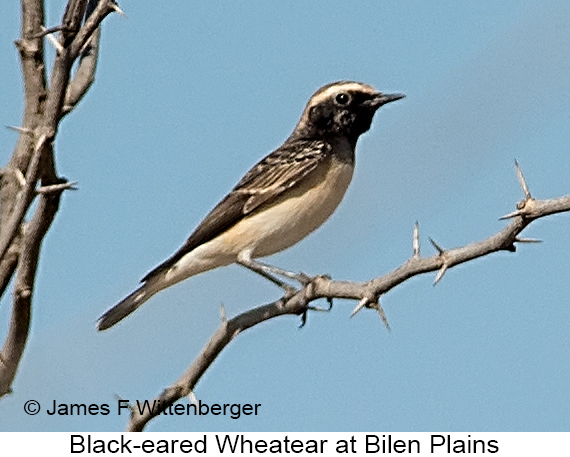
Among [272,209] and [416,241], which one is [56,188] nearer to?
[416,241]

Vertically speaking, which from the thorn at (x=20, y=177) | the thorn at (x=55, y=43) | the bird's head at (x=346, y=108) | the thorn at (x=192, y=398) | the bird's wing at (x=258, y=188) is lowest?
the thorn at (x=192, y=398)

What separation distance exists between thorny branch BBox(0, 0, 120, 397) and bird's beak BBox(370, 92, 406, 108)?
13.9 ft

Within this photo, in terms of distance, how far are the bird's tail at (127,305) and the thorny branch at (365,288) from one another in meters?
1.59

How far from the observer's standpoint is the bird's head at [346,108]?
9.31m

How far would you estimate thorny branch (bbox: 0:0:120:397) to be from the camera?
4.20 m

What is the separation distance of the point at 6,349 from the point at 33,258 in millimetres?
400

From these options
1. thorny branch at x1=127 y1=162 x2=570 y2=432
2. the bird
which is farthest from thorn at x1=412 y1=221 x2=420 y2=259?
the bird

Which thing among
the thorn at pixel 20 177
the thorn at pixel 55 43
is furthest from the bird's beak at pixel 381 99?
the thorn at pixel 55 43

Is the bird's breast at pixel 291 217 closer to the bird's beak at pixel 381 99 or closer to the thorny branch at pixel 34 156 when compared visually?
the bird's beak at pixel 381 99

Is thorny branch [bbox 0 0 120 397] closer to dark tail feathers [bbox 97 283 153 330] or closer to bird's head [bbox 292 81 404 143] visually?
dark tail feathers [bbox 97 283 153 330]

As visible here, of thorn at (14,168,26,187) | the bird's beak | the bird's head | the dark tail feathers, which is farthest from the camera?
the bird's head

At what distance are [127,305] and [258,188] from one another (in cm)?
165

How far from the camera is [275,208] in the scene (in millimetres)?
8570
